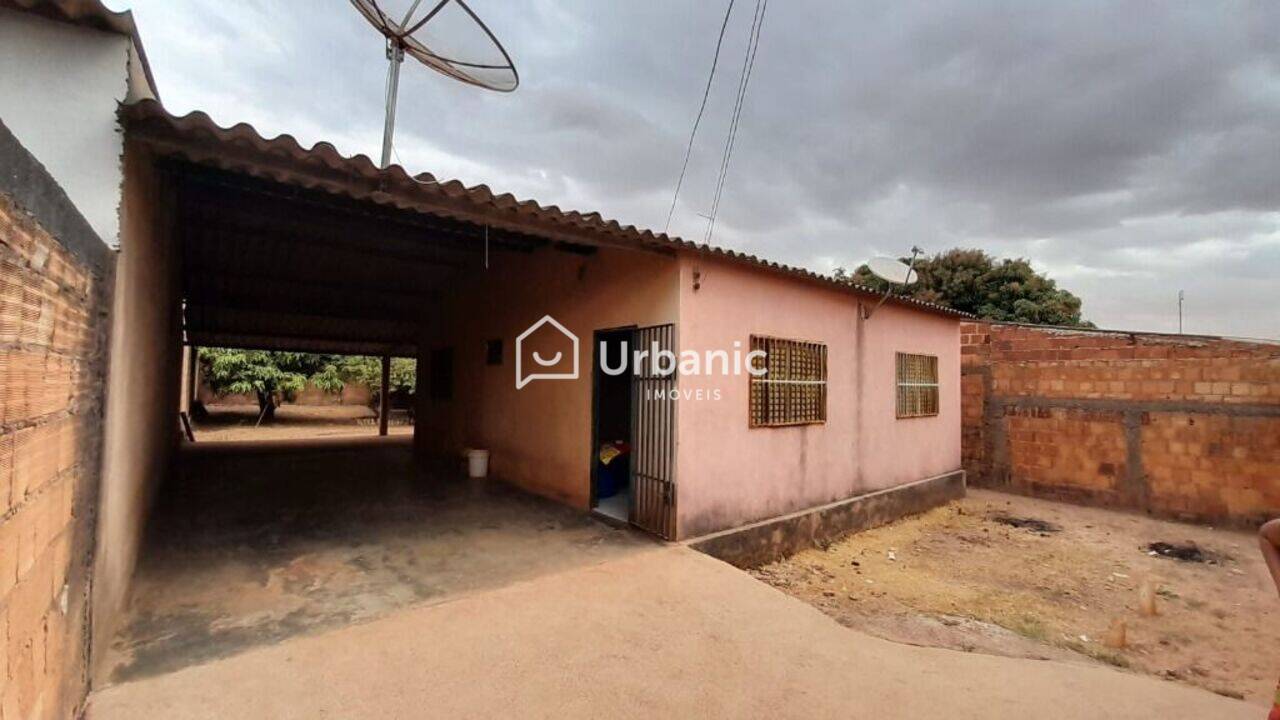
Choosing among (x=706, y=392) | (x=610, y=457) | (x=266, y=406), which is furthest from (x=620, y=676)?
(x=266, y=406)

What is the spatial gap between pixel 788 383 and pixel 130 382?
17.2 feet

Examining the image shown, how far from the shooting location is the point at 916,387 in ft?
24.9

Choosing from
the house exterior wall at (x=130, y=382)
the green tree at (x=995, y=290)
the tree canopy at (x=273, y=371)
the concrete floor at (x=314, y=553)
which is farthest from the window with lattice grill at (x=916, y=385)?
the tree canopy at (x=273, y=371)

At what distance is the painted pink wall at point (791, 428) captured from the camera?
15.0 ft

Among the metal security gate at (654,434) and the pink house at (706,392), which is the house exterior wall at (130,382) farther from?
the metal security gate at (654,434)

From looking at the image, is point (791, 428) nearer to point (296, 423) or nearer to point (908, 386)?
point (908, 386)

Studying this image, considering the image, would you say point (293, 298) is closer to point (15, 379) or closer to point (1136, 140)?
point (15, 379)

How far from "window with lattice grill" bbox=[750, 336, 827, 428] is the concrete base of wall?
1019mm

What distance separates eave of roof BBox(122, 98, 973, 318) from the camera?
235 cm

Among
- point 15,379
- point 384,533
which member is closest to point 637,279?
point 384,533

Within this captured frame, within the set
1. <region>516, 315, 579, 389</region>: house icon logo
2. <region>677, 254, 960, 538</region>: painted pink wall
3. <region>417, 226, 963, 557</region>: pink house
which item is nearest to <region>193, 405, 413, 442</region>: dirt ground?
<region>417, 226, 963, 557</region>: pink house

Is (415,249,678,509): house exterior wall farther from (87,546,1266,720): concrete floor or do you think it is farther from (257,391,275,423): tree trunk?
(257,391,275,423): tree trunk

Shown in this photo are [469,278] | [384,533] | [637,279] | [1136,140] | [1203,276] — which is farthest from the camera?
[1203,276]

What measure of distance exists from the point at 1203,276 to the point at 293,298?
2422 cm
